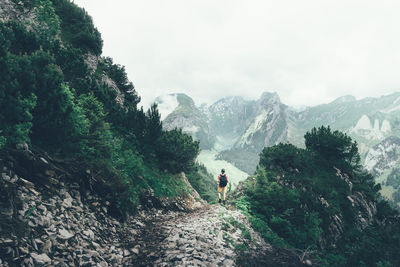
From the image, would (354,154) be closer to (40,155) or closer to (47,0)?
(40,155)

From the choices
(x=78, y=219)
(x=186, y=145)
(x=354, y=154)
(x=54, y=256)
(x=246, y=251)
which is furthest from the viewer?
(x=354, y=154)

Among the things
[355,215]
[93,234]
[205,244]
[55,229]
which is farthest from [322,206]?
[55,229]

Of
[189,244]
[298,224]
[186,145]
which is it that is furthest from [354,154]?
[189,244]

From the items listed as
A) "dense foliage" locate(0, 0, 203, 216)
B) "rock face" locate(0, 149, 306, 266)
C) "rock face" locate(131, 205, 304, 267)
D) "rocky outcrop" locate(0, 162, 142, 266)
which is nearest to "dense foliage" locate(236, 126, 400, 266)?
"rock face" locate(131, 205, 304, 267)

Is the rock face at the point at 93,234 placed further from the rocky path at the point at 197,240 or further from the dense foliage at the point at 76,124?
the dense foliage at the point at 76,124

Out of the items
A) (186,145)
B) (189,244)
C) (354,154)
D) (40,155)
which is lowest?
(189,244)

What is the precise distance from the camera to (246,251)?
437 inches

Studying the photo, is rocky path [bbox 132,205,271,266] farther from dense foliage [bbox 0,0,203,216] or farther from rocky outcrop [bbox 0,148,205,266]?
dense foliage [bbox 0,0,203,216]

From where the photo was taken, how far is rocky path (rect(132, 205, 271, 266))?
A: 30.4 feet

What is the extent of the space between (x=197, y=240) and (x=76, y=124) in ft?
28.2

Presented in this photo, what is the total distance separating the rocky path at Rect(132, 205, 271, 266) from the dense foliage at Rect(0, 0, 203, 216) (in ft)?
7.63

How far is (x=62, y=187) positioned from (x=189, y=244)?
19.8ft

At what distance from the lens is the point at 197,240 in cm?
1058

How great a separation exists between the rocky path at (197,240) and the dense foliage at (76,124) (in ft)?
7.63
